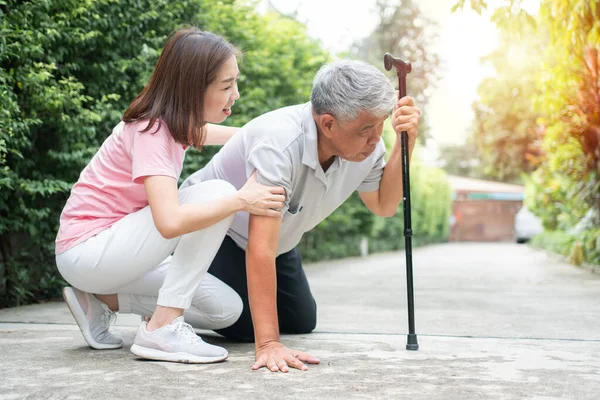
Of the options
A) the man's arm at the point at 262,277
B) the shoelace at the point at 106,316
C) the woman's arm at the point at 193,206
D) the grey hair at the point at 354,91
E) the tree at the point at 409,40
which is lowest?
the shoelace at the point at 106,316

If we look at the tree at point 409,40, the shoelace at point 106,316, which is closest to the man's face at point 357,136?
the shoelace at point 106,316

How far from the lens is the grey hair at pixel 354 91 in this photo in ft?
→ 9.43

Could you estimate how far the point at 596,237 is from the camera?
9547mm

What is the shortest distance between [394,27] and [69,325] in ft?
111

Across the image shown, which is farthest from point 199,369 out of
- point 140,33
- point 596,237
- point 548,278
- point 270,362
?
point 596,237

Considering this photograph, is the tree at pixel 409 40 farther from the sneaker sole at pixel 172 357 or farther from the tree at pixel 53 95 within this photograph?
the sneaker sole at pixel 172 357

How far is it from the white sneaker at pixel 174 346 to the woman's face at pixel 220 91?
2.59ft

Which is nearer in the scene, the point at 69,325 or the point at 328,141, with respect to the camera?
the point at 328,141

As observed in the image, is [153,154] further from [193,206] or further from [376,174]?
[376,174]

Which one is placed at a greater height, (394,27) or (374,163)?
(394,27)

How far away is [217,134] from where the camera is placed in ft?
11.5

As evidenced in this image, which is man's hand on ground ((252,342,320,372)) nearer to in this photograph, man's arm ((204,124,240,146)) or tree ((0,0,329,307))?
man's arm ((204,124,240,146))

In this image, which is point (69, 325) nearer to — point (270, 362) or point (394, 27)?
point (270, 362)

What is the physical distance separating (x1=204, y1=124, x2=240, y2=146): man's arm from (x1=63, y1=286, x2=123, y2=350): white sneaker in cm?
85
